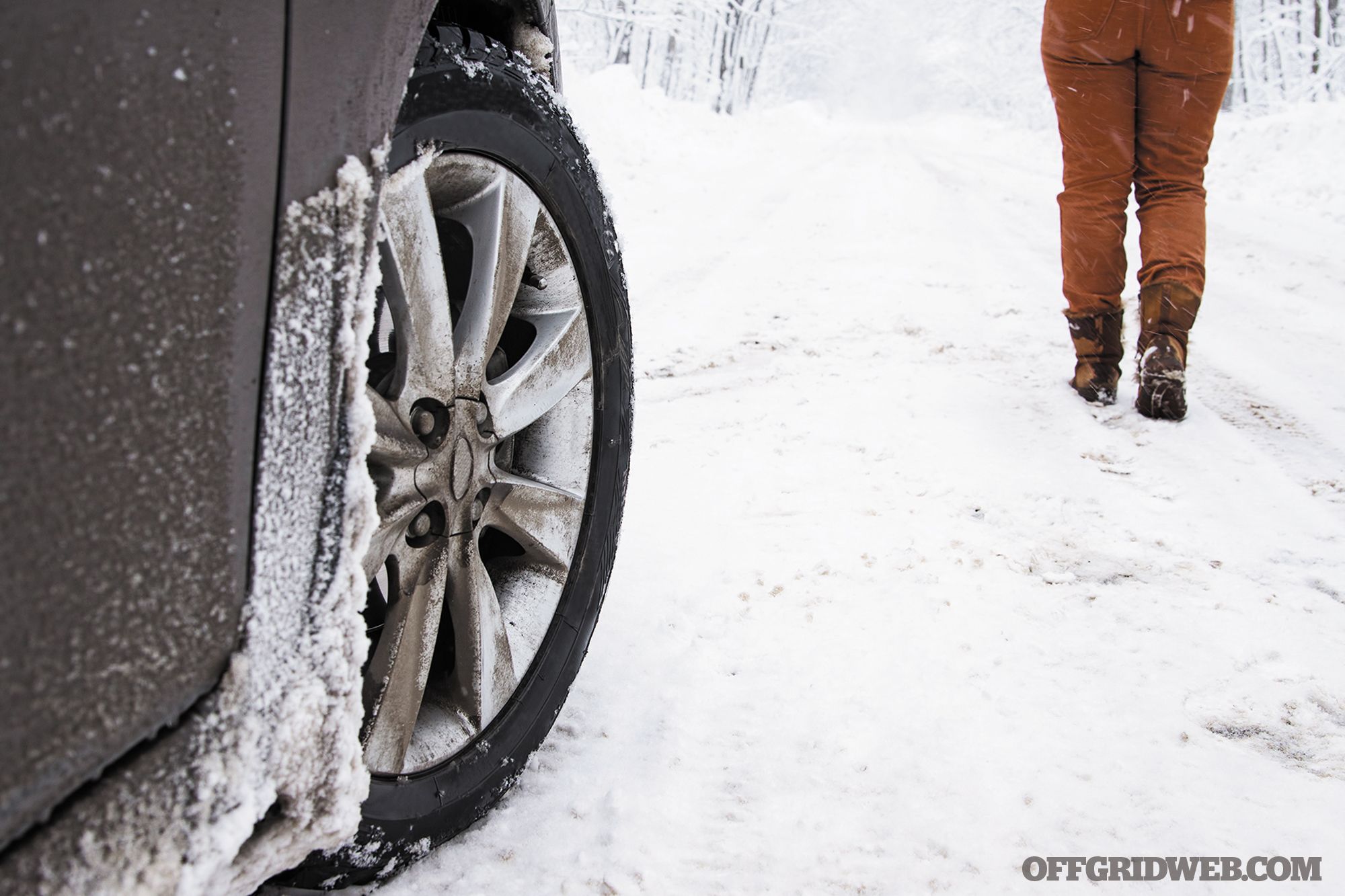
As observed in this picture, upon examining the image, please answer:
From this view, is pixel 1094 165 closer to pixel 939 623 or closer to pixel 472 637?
pixel 939 623

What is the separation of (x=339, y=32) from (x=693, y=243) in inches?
241

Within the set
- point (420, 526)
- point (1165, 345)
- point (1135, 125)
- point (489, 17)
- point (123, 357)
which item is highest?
point (489, 17)

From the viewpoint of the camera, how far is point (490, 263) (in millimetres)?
1292

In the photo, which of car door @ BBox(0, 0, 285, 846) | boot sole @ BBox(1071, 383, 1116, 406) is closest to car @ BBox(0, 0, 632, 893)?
car door @ BBox(0, 0, 285, 846)

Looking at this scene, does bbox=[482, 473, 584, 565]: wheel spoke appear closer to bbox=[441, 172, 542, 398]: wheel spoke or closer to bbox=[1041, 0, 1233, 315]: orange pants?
bbox=[441, 172, 542, 398]: wheel spoke

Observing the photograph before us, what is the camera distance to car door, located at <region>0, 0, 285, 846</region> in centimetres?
59

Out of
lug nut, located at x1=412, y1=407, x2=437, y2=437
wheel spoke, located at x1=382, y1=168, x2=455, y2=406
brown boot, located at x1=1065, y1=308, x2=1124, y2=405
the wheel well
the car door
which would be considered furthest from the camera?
brown boot, located at x1=1065, y1=308, x2=1124, y2=405

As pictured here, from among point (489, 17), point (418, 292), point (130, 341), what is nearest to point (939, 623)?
point (418, 292)

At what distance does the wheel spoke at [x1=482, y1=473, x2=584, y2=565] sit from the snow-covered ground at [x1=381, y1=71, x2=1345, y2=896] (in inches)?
15.1

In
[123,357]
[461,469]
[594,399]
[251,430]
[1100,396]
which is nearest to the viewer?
[123,357]

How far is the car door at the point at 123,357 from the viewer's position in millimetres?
594

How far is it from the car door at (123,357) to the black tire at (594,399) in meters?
0.31

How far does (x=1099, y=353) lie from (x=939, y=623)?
1970 millimetres

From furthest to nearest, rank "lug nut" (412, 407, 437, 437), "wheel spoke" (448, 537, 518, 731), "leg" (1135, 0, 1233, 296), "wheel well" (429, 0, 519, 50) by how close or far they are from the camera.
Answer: "leg" (1135, 0, 1233, 296) → "wheel well" (429, 0, 519, 50) → "wheel spoke" (448, 537, 518, 731) → "lug nut" (412, 407, 437, 437)
